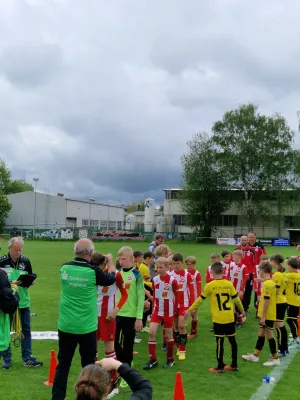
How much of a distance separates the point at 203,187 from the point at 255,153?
867 centimetres

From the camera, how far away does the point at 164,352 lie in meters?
8.30

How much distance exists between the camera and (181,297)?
743 centimetres

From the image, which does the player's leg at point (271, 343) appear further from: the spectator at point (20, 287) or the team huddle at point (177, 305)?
the spectator at point (20, 287)

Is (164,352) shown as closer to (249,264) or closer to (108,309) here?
(108,309)

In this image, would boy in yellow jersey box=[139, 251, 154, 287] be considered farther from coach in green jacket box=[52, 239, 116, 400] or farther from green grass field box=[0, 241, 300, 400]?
coach in green jacket box=[52, 239, 116, 400]

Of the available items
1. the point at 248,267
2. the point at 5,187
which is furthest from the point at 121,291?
the point at 5,187

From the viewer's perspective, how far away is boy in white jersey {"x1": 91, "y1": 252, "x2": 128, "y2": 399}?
6.08 meters

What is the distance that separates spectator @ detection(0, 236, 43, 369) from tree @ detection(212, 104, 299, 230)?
1894 inches

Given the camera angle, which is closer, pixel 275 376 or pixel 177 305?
pixel 275 376

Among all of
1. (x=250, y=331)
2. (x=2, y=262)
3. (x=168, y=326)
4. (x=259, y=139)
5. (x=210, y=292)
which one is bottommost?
(x=250, y=331)

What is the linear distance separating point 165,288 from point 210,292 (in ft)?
2.59

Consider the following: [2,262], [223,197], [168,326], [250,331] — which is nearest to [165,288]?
[168,326]

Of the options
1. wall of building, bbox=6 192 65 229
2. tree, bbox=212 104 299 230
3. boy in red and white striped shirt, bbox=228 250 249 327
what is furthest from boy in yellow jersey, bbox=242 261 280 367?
wall of building, bbox=6 192 65 229

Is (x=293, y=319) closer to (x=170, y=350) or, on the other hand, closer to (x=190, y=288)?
(x=190, y=288)
